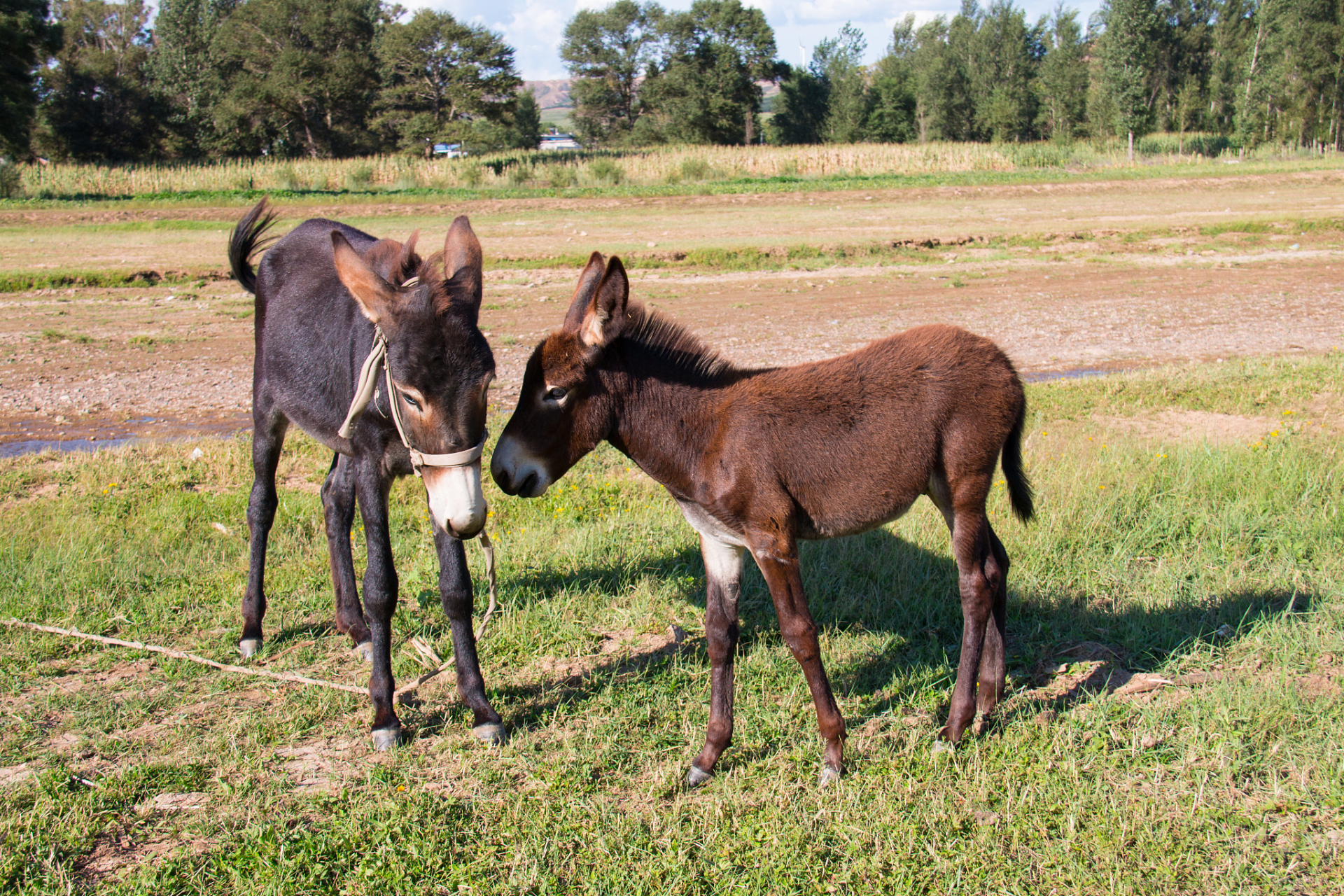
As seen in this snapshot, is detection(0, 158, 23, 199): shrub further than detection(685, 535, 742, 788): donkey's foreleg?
Yes

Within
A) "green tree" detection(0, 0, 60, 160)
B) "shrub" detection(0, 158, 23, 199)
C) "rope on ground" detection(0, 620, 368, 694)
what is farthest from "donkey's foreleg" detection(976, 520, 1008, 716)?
"green tree" detection(0, 0, 60, 160)

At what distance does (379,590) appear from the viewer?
4285 mm

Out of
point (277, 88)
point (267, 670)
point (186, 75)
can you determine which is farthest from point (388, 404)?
point (186, 75)

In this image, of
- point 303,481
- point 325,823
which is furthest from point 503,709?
point 303,481

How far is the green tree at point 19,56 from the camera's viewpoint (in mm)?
39812

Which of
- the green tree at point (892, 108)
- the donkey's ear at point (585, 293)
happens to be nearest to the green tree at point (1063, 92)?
the green tree at point (892, 108)

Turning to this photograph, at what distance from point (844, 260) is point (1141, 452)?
13.4 m

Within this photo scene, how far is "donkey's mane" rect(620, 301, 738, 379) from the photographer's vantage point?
Answer: 13.1ft

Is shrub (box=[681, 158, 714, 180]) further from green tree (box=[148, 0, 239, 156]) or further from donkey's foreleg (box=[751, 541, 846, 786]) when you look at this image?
donkey's foreleg (box=[751, 541, 846, 786])

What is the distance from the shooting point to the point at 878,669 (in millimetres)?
4859

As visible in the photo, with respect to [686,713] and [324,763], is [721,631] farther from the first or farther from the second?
[324,763]

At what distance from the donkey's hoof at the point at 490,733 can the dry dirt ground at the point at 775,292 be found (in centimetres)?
623

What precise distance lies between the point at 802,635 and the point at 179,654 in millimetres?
3587

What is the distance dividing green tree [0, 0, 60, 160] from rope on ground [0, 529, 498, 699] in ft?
152
